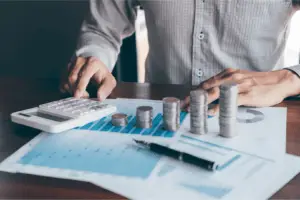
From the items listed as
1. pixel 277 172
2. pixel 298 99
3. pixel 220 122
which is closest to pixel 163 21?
pixel 298 99

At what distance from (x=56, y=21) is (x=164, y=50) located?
1.67 feet

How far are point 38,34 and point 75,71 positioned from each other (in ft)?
2.11

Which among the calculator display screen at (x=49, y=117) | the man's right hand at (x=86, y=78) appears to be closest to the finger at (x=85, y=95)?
the man's right hand at (x=86, y=78)

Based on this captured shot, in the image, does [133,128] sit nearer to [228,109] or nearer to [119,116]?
[119,116]

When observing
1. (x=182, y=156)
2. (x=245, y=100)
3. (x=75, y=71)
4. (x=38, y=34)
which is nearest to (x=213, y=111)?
(x=245, y=100)

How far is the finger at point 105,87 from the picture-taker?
88cm

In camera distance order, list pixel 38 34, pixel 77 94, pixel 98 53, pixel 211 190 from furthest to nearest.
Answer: pixel 38 34 < pixel 98 53 < pixel 77 94 < pixel 211 190

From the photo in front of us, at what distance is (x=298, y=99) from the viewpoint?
0.85m

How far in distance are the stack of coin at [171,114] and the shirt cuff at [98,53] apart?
1.26 feet

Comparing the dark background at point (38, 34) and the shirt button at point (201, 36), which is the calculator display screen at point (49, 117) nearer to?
the shirt button at point (201, 36)

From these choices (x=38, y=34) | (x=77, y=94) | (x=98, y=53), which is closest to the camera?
(x=77, y=94)

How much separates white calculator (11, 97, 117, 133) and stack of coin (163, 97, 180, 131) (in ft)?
0.42

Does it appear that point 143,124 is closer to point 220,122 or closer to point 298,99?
point 220,122

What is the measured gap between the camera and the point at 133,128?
696 mm
